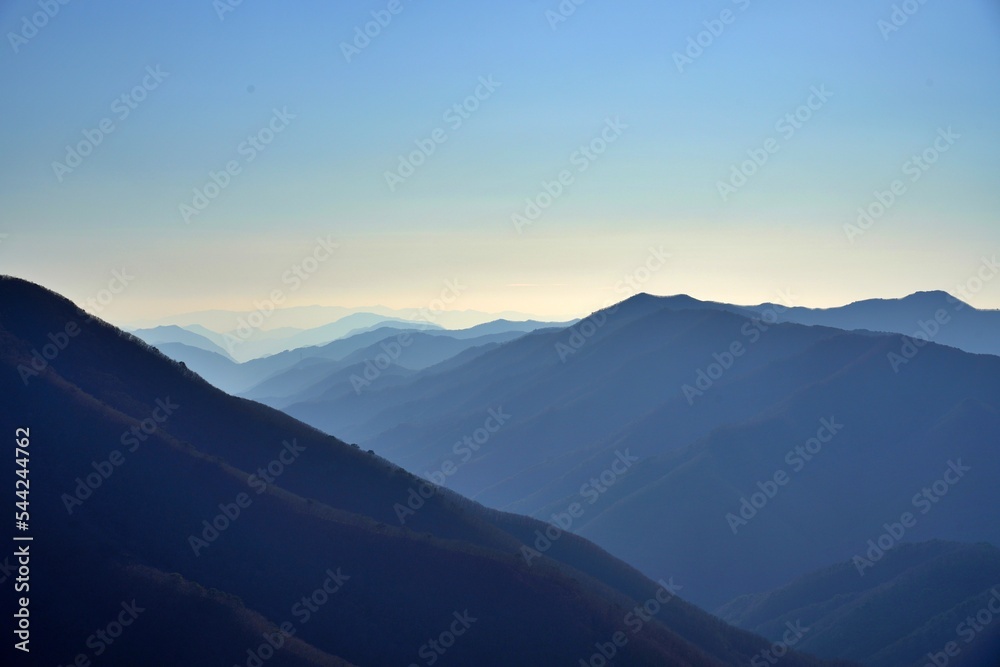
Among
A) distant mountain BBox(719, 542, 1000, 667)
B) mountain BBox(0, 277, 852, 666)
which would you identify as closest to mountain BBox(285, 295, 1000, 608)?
distant mountain BBox(719, 542, 1000, 667)

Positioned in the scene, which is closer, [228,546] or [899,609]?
[228,546]

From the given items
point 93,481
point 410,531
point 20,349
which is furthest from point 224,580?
point 20,349

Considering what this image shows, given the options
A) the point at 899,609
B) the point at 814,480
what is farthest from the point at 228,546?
the point at 814,480

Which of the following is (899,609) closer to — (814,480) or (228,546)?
(814,480)

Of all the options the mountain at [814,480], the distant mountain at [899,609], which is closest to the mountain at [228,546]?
the distant mountain at [899,609]

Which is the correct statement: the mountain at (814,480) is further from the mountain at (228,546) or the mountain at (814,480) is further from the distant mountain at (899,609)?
the mountain at (228,546)

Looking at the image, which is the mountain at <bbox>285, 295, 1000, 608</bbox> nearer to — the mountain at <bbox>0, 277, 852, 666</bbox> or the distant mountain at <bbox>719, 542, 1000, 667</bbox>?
the distant mountain at <bbox>719, 542, 1000, 667</bbox>

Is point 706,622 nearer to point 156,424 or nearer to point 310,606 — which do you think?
point 310,606

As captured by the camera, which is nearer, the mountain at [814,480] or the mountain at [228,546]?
the mountain at [228,546]
